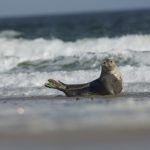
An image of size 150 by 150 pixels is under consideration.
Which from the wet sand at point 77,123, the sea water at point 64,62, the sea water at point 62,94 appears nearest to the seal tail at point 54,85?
the sea water at point 62,94

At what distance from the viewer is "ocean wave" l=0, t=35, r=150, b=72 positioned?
1878cm

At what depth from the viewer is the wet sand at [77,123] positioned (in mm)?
8336

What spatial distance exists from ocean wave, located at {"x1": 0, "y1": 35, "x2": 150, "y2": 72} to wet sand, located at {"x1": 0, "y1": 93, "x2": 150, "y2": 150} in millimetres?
6330

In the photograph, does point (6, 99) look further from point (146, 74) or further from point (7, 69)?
point (7, 69)

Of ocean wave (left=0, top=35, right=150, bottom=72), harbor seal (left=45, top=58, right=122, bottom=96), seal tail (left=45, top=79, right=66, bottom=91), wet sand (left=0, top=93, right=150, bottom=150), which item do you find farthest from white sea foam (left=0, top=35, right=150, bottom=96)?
wet sand (left=0, top=93, right=150, bottom=150)

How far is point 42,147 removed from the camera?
816 cm

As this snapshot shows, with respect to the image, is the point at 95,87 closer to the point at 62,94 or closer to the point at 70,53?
the point at 62,94

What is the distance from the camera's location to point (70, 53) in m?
22.1

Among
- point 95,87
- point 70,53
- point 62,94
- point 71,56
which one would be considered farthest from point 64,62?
point 95,87

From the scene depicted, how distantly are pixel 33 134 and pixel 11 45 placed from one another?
1695 cm

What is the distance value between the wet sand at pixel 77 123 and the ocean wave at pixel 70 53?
20.8ft

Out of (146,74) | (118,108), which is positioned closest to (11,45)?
(146,74)

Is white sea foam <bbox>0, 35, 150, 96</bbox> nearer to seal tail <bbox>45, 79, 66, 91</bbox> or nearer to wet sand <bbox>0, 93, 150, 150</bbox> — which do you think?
seal tail <bbox>45, 79, 66, 91</bbox>

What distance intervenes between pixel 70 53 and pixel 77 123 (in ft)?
41.7
